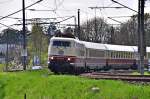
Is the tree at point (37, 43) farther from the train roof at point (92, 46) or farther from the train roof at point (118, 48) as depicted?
the train roof at point (92, 46)

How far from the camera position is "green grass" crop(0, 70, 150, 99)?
20219mm

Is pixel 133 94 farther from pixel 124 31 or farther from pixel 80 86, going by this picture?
pixel 124 31

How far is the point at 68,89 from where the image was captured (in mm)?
23766

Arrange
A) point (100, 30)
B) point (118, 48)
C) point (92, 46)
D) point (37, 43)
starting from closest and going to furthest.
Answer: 1. point (92, 46)
2. point (118, 48)
3. point (37, 43)
4. point (100, 30)

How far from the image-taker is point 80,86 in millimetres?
23328

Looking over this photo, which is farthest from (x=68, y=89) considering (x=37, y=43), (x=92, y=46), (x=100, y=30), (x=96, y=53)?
(x=100, y=30)

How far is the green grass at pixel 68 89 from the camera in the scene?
796 inches

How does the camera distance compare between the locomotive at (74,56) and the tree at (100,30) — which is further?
the tree at (100,30)

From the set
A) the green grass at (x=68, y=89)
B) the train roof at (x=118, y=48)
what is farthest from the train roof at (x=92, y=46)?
the green grass at (x=68, y=89)

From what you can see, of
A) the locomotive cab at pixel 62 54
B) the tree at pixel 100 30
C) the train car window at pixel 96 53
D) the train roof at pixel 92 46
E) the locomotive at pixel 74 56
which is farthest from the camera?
the tree at pixel 100 30

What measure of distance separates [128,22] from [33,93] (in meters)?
98.0

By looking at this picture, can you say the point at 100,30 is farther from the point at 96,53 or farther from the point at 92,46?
the point at 92,46

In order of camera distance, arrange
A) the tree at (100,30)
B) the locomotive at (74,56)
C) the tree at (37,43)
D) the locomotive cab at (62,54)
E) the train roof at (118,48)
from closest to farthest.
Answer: the locomotive cab at (62,54), the locomotive at (74,56), the train roof at (118,48), the tree at (37,43), the tree at (100,30)

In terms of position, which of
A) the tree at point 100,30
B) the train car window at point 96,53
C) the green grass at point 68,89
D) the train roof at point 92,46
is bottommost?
the green grass at point 68,89
